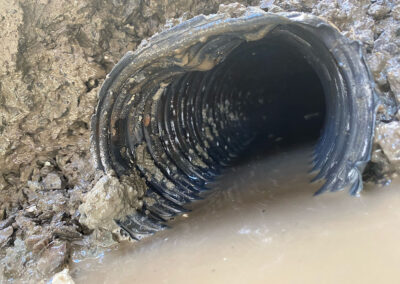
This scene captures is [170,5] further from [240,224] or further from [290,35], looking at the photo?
[240,224]

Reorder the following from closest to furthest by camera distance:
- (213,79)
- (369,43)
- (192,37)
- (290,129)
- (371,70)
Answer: (192,37), (371,70), (369,43), (213,79), (290,129)

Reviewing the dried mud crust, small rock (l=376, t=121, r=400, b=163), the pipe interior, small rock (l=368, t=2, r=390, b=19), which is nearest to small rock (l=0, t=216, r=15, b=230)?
the dried mud crust

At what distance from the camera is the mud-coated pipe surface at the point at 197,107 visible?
2.35 m

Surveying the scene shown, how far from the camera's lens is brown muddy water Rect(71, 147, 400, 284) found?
187 cm

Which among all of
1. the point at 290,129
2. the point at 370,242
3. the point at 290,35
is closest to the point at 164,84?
the point at 290,35

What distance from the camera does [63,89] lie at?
126 inches

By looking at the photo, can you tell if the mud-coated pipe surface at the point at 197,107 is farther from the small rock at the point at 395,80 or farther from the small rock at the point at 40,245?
the small rock at the point at 40,245

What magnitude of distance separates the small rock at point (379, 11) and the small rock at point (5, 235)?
3.29m

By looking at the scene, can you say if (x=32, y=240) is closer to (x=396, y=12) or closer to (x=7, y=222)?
(x=7, y=222)

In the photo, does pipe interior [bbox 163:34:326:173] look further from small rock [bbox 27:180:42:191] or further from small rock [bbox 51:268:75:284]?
small rock [bbox 51:268:75:284]

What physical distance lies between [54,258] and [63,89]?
1.42m

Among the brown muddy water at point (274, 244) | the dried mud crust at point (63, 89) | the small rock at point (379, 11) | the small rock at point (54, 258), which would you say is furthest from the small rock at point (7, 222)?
the small rock at point (379, 11)

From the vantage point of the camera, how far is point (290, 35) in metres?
2.93

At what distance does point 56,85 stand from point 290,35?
6.51 feet
